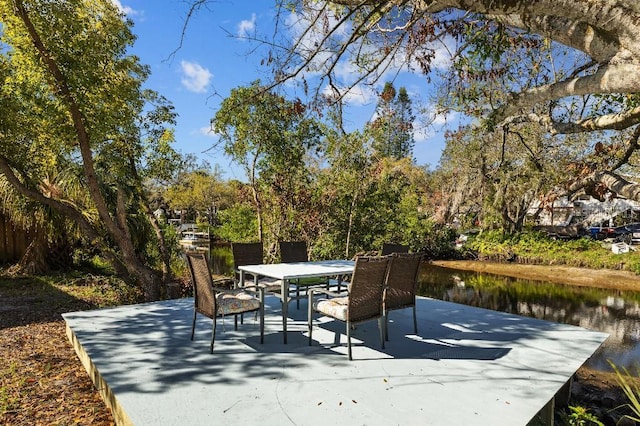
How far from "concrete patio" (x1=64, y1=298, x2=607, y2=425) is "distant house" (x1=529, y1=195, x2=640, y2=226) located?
798 inches

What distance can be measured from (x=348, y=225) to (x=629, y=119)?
6.76 m

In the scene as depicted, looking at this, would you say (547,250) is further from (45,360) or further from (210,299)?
(45,360)

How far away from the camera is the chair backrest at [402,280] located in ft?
13.3

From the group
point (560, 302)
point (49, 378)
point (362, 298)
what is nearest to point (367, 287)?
point (362, 298)

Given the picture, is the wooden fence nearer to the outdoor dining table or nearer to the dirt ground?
the dirt ground

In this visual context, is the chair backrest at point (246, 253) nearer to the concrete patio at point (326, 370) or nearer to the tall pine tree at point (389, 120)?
the concrete patio at point (326, 370)

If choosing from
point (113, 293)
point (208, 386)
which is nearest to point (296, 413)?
point (208, 386)

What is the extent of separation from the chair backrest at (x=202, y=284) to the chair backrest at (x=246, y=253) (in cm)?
173

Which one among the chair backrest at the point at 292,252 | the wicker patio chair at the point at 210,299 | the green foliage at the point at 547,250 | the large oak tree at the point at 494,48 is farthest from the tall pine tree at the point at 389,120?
the green foliage at the point at 547,250

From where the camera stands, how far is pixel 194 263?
392cm

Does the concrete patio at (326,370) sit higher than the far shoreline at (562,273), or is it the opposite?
the concrete patio at (326,370)

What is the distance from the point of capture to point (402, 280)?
4.21 meters

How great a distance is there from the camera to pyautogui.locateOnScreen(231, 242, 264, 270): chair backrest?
5824 mm

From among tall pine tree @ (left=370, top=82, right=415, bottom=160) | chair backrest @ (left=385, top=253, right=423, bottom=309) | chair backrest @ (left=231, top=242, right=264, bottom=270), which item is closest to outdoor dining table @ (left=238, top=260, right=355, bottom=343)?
A: chair backrest @ (left=385, top=253, right=423, bottom=309)
